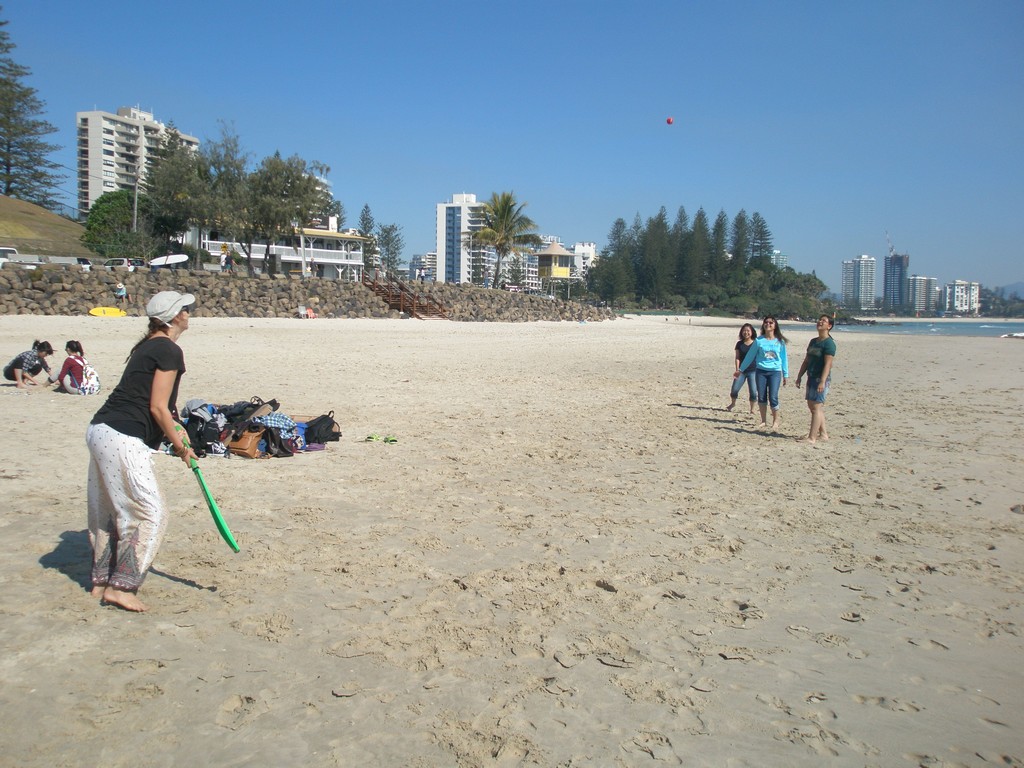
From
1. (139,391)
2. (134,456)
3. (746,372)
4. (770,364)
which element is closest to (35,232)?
(746,372)

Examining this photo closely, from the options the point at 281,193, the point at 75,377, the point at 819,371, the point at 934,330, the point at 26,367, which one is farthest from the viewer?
the point at 934,330

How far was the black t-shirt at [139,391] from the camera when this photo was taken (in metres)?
3.63

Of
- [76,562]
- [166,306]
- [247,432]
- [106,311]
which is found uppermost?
[106,311]

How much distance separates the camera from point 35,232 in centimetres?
4422

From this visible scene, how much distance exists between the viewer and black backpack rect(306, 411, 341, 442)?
24.7 feet

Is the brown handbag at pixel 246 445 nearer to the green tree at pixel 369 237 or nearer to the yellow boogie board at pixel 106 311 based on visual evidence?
the yellow boogie board at pixel 106 311

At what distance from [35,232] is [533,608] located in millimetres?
50896

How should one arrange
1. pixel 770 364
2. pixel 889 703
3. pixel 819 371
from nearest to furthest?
pixel 889 703
pixel 819 371
pixel 770 364

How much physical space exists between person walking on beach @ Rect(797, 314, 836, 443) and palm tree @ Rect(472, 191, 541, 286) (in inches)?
1654

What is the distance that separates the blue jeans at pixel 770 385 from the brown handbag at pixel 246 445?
6.34m

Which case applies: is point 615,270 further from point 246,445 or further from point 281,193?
point 246,445

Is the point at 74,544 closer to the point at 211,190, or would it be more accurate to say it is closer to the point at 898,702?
the point at 898,702

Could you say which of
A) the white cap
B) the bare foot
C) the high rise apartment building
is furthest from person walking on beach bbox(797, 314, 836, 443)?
the high rise apartment building

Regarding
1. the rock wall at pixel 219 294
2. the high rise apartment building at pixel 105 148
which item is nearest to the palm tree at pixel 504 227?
the rock wall at pixel 219 294
